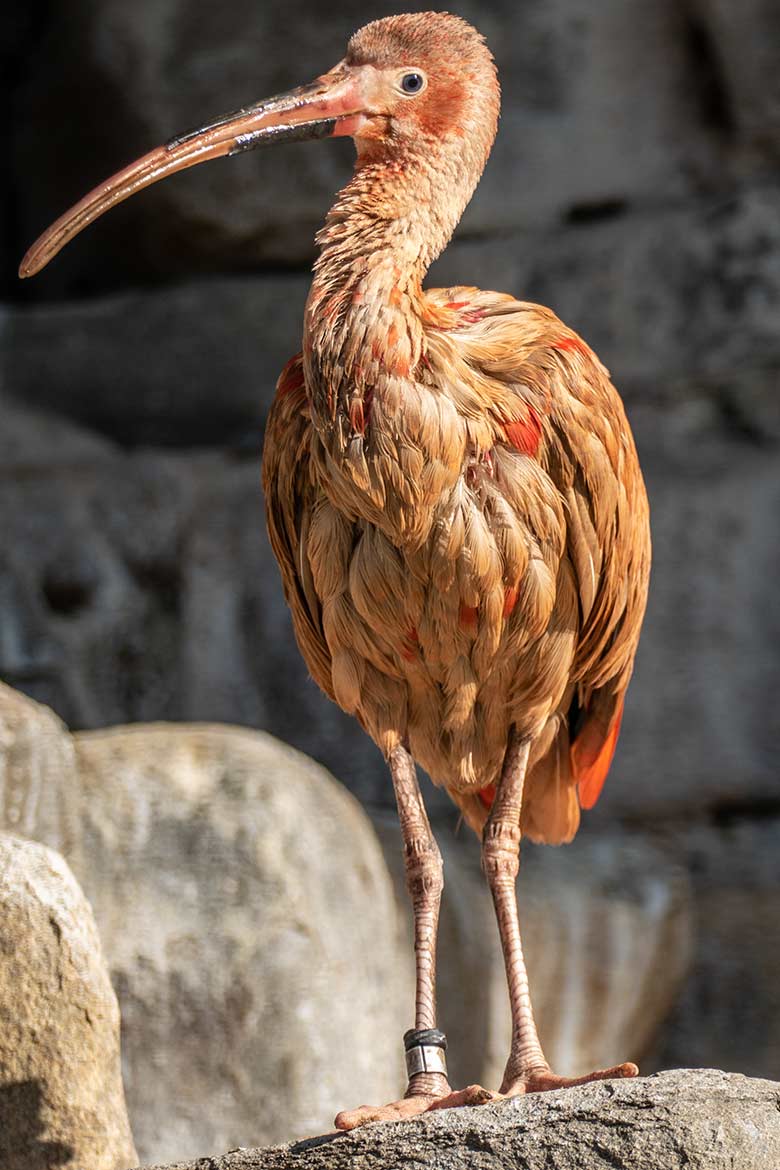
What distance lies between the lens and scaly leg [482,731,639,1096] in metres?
3.69

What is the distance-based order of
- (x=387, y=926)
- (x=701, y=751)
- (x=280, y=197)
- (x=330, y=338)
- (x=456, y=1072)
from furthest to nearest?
(x=280, y=197) → (x=701, y=751) → (x=456, y=1072) → (x=387, y=926) → (x=330, y=338)

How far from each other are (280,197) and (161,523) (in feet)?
4.47

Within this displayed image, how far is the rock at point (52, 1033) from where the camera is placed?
3791 millimetres

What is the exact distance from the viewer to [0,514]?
696 cm

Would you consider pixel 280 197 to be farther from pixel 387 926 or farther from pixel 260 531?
pixel 387 926

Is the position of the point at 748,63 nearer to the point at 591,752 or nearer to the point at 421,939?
the point at 591,752

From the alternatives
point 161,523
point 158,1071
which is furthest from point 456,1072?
point 161,523

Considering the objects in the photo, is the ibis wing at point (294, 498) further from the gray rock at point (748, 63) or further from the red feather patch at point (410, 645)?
the gray rock at point (748, 63)

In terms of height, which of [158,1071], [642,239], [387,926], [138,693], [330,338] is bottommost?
[158,1071]

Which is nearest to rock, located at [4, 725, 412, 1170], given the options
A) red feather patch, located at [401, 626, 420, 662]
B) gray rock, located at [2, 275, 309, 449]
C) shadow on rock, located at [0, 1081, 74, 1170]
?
shadow on rock, located at [0, 1081, 74, 1170]

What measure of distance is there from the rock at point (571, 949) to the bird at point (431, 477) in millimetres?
1749

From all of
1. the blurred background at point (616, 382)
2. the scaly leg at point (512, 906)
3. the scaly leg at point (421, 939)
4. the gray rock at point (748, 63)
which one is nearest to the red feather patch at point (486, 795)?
the scaly leg at point (512, 906)

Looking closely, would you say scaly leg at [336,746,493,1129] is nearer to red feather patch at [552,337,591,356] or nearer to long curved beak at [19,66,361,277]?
red feather patch at [552,337,591,356]

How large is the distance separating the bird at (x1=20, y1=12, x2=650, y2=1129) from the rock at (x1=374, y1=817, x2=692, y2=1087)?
175 cm
